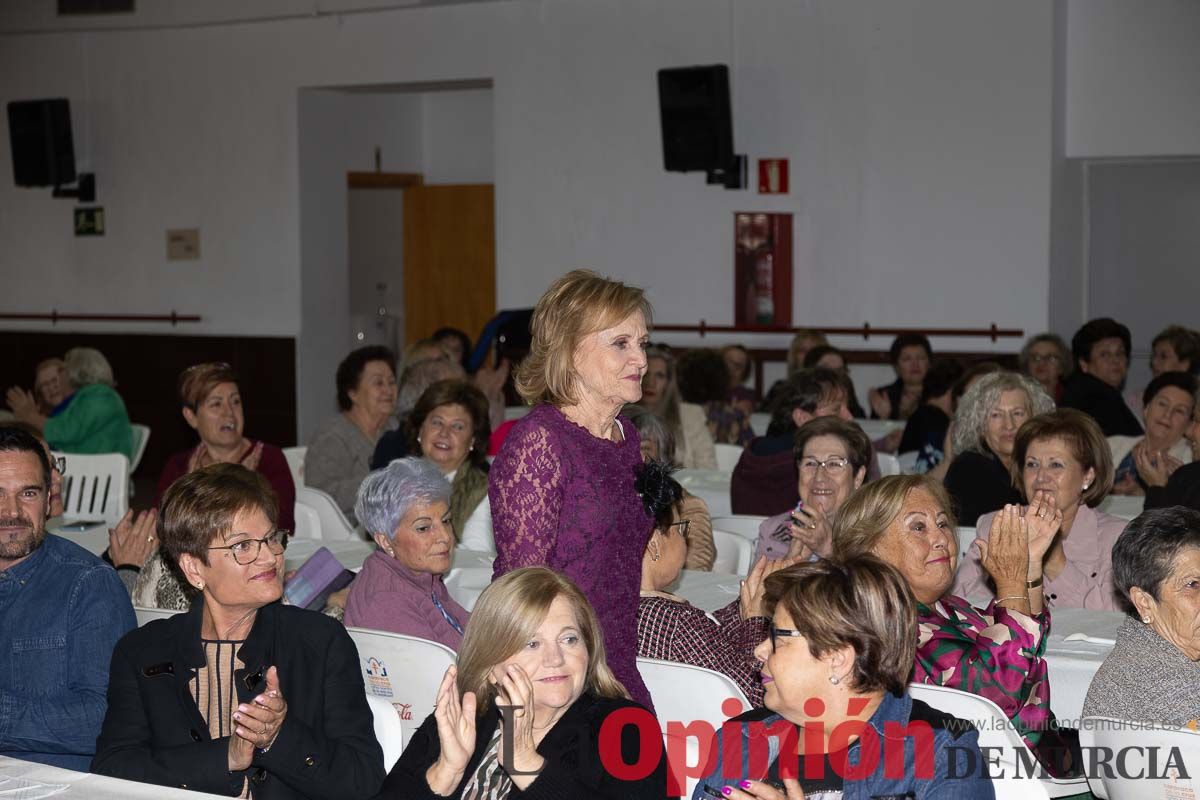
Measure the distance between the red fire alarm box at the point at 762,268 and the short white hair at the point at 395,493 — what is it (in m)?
6.56

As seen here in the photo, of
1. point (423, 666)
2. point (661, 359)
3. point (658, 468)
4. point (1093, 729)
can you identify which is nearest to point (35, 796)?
point (423, 666)

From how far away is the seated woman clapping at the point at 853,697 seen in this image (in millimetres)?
2322

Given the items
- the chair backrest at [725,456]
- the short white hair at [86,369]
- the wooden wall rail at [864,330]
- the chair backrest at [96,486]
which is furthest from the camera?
the wooden wall rail at [864,330]

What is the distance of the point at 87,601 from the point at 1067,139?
8.31 meters

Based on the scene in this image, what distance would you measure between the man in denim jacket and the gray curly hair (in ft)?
10.7

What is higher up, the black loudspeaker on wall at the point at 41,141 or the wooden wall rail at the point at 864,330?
the black loudspeaker on wall at the point at 41,141

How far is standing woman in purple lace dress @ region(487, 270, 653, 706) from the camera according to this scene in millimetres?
2596

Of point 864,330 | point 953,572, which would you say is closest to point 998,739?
point 953,572

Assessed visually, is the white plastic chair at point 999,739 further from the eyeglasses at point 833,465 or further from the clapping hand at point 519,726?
the eyeglasses at point 833,465

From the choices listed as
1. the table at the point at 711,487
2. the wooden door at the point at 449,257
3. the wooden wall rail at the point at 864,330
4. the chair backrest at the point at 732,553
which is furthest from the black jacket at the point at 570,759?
the wooden door at the point at 449,257

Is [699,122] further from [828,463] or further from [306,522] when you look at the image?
[828,463]

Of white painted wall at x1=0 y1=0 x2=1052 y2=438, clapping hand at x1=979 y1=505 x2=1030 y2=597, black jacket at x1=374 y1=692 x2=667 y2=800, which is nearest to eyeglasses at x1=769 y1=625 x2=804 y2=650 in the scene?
black jacket at x1=374 y1=692 x2=667 y2=800

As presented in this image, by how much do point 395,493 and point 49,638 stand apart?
3.49 ft

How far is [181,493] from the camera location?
2.95m
